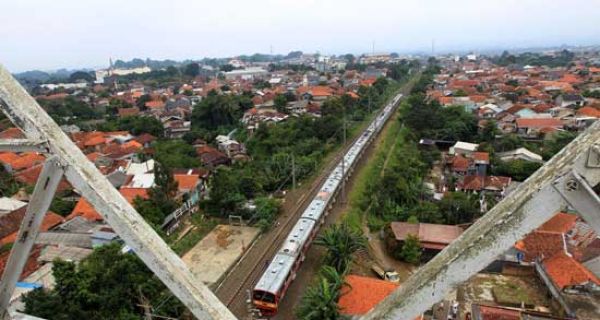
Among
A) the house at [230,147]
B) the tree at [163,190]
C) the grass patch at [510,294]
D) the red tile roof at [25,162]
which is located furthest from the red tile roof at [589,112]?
the red tile roof at [25,162]

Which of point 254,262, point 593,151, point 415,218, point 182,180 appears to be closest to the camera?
point 593,151

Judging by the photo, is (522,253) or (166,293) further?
(522,253)

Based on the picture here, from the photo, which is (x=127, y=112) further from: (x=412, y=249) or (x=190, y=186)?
(x=412, y=249)

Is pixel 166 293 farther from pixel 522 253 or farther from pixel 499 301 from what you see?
pixel 522 253

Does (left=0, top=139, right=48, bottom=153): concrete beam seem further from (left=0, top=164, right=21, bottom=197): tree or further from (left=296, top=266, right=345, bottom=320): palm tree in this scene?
(left=0, top=164, right=21, bottom=197): tree

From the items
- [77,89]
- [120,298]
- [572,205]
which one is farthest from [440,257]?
[77,89]

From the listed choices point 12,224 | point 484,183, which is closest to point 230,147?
point 12,224
